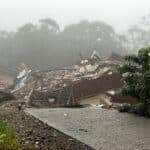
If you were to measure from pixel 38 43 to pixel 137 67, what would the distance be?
38627 millimetres

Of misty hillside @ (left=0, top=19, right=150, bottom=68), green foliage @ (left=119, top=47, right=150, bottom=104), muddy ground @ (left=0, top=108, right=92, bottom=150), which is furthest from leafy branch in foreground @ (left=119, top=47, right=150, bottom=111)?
misty hillside @ (left=0, top=19, right=150, bottom=68)

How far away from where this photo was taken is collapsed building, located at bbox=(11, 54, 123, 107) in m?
28.7

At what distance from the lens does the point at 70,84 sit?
101 ft

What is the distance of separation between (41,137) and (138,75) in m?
8.58

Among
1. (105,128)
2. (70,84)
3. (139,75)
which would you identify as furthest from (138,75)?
(70,84)

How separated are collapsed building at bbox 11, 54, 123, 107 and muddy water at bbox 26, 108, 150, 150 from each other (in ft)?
25.8

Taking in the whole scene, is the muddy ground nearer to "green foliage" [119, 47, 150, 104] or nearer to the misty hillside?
"green foliage" [119, 47, 150, 104]

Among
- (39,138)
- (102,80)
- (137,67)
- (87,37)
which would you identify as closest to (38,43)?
(87,37)

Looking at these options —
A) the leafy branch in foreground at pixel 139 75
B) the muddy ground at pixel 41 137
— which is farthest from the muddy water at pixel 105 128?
the leafy branch in foreground at pixel 139 75

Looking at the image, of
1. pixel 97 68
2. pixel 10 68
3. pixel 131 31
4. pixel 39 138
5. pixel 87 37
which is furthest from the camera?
pixel 131 31

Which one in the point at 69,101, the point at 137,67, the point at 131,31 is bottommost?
the point at 69,101

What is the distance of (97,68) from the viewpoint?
3472cm

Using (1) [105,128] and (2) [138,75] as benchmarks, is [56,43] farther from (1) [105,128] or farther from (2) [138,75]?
(1) [105,128]

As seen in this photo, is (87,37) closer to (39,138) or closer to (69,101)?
(69,101)
